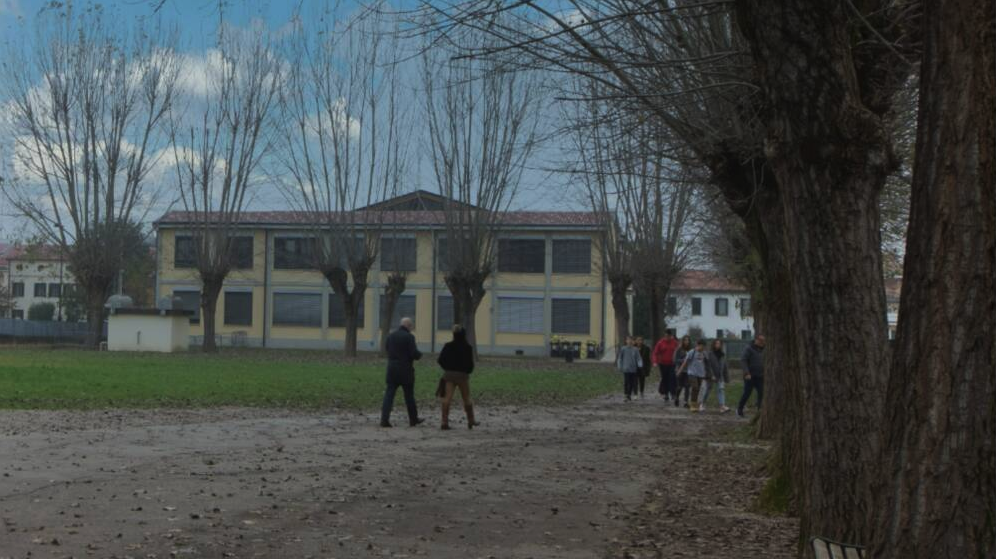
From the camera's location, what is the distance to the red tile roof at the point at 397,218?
177ft

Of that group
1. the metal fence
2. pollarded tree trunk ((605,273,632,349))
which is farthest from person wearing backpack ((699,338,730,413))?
the metal fence

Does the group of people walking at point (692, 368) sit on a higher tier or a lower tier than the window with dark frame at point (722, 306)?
lower

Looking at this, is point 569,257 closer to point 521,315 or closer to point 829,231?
point 521,315

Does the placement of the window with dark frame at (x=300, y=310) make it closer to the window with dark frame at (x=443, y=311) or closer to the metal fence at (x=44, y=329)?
the window with dark frame at (x=443, y=311)

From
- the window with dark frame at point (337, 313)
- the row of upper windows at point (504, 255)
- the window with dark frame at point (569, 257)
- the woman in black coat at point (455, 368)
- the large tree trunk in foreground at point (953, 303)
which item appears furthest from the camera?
the window with dark frame at point (337, 313)

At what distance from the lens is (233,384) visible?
94.8 feet

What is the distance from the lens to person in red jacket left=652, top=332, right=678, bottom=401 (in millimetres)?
28641

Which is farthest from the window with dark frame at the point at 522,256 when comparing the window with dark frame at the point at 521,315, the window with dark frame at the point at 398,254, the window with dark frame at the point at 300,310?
the window with dark frame at the point at 300,310

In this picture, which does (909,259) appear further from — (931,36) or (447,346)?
(447,346)

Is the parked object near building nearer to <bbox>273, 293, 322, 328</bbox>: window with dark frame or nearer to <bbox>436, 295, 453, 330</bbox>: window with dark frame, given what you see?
<bbox>273, 293, 322, 328</bbox>: window with dark frame

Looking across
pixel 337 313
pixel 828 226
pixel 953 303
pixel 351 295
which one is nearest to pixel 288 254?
pixel 337 313

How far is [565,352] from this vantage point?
61688 mm

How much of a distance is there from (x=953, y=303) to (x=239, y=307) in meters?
67.1

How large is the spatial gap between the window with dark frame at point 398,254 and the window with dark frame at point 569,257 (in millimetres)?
7679
